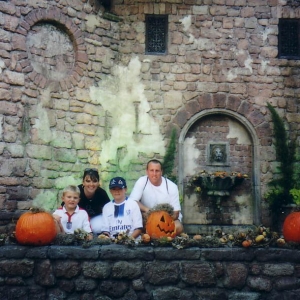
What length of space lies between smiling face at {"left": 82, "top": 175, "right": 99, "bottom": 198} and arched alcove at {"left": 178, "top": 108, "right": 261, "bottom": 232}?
3417mm

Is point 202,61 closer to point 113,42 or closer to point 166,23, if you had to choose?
point 166,23

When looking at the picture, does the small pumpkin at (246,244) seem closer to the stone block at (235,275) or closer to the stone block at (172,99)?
the stone block at (235,275)

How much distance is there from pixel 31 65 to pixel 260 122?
459 centimetres

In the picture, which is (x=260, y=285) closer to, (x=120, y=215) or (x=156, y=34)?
(x=120, y=215)

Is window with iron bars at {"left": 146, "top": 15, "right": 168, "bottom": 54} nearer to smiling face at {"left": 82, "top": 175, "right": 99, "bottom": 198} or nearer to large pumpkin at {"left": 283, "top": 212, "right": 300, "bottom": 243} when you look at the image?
smiling face at {"left": 82, "top": 175, "right": 99, "bottom": 198}

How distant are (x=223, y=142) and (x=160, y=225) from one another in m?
4.67

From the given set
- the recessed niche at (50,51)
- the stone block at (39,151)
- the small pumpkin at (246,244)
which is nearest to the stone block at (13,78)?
the recessed niche at (50,51)

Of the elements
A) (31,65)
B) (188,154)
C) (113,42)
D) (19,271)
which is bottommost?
(19,271)

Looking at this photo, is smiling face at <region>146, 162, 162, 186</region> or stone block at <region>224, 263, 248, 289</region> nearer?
stone block at <region>224, 263, 248, 289</region>

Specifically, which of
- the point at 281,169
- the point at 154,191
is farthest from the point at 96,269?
the point at 281,169

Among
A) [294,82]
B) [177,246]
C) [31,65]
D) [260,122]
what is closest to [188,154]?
[260,122]

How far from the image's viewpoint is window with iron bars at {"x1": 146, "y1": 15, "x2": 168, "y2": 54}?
1003cm

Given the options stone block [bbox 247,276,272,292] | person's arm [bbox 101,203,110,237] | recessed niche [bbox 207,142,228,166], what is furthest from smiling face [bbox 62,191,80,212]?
recessed niche [bbox 207,142,228,166]

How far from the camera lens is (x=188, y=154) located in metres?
9.98
